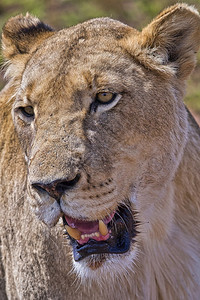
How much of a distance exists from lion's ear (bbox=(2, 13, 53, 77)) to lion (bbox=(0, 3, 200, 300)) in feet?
0.06

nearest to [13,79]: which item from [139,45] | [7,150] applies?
[7,150]

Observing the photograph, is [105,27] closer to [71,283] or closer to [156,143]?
[156,143]

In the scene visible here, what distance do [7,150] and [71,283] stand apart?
3.16 feet

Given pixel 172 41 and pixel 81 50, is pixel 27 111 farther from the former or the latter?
pixel 172 41

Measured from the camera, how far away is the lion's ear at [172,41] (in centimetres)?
319

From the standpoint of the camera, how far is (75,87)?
10.1ft

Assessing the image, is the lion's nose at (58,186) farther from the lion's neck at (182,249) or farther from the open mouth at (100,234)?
the lion's neck at (182,249)

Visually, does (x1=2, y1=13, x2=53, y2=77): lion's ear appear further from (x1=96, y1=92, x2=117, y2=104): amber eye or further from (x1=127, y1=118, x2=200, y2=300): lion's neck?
(x1=127, y1=118, x2=200, y2=300): lion's neck

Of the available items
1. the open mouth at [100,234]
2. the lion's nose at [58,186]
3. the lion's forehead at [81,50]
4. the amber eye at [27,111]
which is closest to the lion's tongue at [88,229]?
the open mouth at [100,234]

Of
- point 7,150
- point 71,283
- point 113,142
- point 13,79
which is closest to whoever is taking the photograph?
point 113,142

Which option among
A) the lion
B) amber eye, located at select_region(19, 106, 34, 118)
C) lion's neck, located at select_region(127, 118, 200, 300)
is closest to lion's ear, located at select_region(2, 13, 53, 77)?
the lion

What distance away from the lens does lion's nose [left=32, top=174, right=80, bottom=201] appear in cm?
282

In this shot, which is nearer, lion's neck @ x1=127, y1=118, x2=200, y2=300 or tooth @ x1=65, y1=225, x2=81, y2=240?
tooth @ x1=65, y1=225, x2=81, y2=240

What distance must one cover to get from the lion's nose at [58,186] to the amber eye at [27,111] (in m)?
0.52
